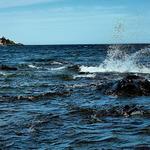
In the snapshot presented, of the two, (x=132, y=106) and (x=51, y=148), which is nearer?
(x=51, y=148)

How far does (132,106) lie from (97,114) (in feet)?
5.21

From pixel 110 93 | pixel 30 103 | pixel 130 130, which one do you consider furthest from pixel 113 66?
pixel 130 130

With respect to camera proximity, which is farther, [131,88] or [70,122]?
[131,88]

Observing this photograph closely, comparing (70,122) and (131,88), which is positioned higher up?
(131,88)

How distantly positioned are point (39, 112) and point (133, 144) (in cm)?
510

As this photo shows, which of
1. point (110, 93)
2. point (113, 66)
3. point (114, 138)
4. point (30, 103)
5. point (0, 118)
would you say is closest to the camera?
point (114, 138)

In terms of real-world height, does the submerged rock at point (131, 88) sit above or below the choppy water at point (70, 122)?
above

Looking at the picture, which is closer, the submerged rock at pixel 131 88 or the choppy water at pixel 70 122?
the choppy water at pixel 70 122

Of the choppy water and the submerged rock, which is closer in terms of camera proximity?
the choppy water

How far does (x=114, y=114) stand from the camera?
13984 millimetres

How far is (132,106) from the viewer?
49.3ft

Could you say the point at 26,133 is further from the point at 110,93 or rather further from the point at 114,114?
the point at 110,93

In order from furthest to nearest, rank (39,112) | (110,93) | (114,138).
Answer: (110,93)
(39,112)
(114,138)

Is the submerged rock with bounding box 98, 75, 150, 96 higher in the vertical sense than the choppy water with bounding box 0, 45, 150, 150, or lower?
higher
